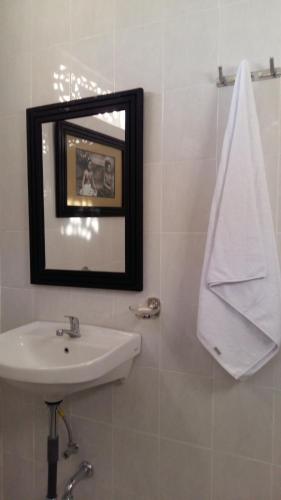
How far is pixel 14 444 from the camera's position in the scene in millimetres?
1714

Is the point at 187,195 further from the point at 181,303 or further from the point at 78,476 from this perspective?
the point at 78,476

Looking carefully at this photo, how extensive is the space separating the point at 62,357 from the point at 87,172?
2.60 ft

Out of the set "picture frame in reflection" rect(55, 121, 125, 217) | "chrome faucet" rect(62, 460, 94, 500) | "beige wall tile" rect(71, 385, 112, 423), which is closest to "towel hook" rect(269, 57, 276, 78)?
"picture frame in reflection" rect(55, 121, 125, 217)

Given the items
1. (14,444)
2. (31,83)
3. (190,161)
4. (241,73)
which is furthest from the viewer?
(14,444)

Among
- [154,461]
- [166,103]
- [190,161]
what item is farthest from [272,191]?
[154,461]

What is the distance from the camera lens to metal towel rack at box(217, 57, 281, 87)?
1134 millimetres

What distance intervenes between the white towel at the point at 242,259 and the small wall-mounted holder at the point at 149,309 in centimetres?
24

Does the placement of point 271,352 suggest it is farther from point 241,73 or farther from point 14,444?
point 14,444

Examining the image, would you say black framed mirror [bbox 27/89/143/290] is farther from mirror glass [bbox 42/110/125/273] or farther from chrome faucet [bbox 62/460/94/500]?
chrome faucet [bbox 62/460/94/500]

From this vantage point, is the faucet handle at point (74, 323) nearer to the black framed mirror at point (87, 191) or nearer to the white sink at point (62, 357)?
the white sink at point (62, 357)

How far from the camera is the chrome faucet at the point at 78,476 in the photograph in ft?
4.76

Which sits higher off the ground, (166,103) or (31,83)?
(31,83)

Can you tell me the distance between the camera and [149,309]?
136cm

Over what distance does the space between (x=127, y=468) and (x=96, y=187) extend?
3.95 ft
